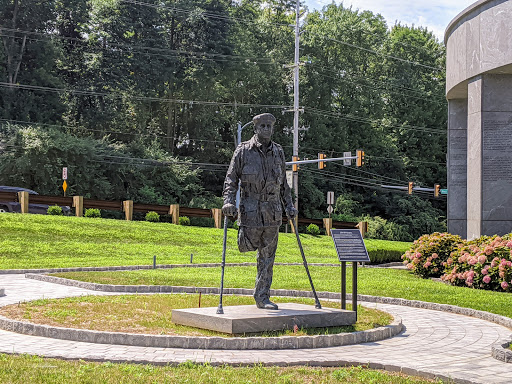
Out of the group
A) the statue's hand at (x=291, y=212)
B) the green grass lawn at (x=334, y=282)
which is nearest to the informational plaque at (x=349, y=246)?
the statue's hand at (x=291, y=212)

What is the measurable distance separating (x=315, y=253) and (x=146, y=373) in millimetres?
24295

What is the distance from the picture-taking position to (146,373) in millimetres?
6949

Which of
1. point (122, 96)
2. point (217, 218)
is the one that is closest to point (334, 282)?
point (217, 218)

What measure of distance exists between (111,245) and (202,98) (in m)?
30.2

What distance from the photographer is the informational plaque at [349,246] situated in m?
10.7

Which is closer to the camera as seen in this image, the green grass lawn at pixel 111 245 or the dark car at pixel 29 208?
the green grass lawn at pixel 111 245

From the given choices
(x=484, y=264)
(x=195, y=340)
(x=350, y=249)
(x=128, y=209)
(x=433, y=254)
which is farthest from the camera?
(x=128, y=209)

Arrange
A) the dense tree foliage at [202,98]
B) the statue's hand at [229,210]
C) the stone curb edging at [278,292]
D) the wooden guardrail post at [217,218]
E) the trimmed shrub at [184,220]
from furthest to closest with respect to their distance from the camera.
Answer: the dense tree foliage at [202,98]
the wooden guardrail post at [217,218]
the trimmed shrub at [184,220]
the stone curb edging at [278,292]
the statue's hand at [229,210]

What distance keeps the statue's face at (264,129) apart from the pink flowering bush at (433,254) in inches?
393

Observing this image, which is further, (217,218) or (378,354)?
(217,218)

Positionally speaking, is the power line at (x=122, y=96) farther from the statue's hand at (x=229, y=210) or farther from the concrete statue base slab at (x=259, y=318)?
the concrete statue base slab at (x=259, y=318)

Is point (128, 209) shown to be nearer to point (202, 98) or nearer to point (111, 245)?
point (111, 245)

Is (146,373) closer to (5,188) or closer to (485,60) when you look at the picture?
(485,60)

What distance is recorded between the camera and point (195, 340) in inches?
344
